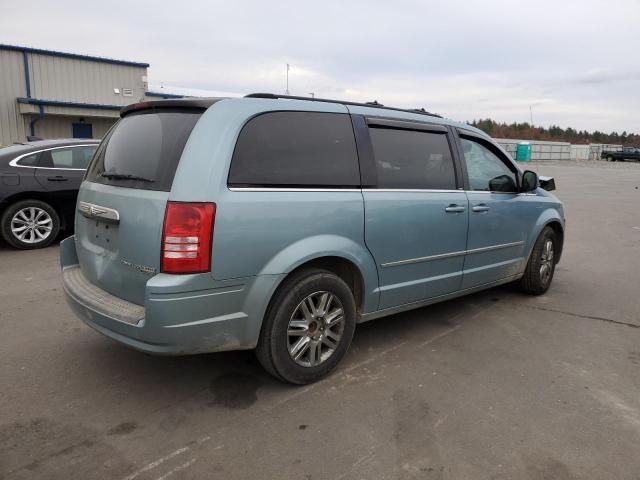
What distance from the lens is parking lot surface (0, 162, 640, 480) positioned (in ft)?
8.36

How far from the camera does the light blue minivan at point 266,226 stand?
279 centimetres

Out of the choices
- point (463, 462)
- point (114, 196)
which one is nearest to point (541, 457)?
point (463, 462)

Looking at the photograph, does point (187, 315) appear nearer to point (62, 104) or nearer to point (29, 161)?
point (29, 161)

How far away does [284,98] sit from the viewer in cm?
332

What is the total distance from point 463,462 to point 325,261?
4.70 ft

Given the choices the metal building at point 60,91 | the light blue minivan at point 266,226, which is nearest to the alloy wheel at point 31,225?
the light blue minivan at point 266,226

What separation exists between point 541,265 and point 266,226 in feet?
11.8

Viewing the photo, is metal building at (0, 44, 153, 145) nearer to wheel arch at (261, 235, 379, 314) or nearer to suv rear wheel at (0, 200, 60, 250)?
suv rear wheel at (0, 200, 60, 250)

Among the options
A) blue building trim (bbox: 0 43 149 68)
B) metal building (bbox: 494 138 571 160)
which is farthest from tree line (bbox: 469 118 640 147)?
blue building trim (bbox: 0 43 149 68)

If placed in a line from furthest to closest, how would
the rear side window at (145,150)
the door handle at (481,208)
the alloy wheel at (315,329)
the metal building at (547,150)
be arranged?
the metal building at (547,150) < the door handle at (481,208) < the alloy wheel at (315,329) < the rear side window at (145,150)

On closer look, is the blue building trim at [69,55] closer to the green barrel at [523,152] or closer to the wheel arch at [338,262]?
the wheel arch at [338,262]

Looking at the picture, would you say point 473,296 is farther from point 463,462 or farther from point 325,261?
point 463,462

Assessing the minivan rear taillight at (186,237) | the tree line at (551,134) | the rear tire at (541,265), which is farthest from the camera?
the tree line at (551,134)

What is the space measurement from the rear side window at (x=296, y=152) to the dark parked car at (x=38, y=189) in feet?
17.5
